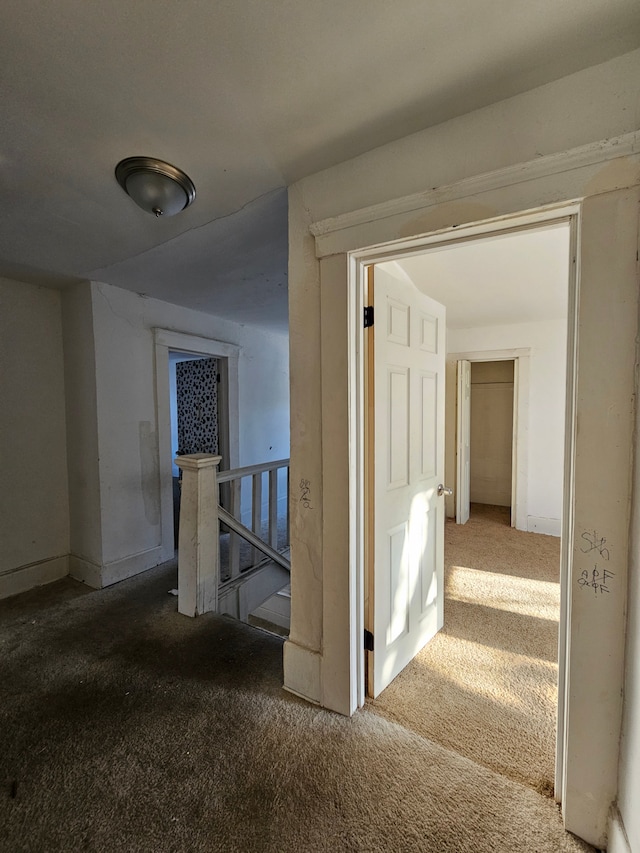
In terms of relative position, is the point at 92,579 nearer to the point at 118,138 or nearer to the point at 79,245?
the point at 79,245

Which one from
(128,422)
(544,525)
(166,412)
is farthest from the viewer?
(544,525)

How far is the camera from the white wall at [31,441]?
8.25 ft

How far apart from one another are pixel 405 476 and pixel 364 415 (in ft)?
1.45

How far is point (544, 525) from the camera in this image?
392 centimetres

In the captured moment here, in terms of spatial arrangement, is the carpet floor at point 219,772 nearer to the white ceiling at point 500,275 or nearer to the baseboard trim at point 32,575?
the baseboard trim at point 32,575

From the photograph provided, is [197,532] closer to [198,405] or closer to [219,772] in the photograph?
[219,772]

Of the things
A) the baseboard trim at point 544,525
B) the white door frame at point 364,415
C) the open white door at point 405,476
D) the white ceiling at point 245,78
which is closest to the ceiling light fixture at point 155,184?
the white ceiling at point 245,78

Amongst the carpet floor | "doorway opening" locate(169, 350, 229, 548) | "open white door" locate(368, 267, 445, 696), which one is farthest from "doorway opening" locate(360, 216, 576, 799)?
"doorway opening" locate(169, 350, 229, 548)

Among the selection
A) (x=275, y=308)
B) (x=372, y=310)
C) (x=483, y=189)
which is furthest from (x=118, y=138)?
(x=275, y=308)

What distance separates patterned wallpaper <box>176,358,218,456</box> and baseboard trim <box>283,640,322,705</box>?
8.81 ft

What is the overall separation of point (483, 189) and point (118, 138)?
4.08 ft

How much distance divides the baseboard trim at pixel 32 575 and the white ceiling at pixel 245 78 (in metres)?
2.38

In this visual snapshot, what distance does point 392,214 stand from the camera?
1.30 m

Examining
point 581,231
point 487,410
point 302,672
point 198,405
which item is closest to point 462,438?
point 487,410
